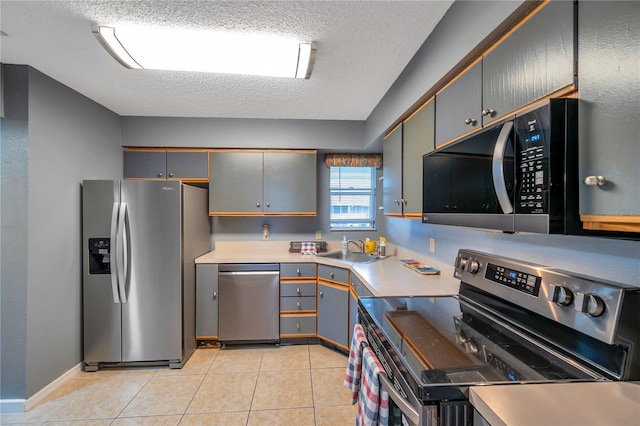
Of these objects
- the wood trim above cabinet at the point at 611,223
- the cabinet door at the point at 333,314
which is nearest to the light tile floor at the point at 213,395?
the cabinet door at the point at 333,314

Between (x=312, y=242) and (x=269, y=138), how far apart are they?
128 cm

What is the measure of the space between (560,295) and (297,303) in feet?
7.27

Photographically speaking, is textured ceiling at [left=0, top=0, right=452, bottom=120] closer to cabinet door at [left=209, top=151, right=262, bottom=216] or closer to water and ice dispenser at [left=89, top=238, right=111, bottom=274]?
cabinet door at [left=209, top=151, right=262, bottom=216]

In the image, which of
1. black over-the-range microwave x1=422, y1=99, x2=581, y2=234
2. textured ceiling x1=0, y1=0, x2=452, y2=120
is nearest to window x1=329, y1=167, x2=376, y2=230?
textured ceiling x1=0, y1=0, x2=452, y2=120

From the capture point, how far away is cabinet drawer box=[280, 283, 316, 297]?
107 inches

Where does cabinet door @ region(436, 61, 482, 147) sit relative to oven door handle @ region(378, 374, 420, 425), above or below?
above

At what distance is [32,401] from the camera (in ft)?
6.22

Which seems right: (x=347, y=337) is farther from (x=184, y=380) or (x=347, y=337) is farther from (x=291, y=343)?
(x=184, y=380)

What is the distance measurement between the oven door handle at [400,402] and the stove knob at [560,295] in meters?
0.60

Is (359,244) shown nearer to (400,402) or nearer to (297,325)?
(297,325)

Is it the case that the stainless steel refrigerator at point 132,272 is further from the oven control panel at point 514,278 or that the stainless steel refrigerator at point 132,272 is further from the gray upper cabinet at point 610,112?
the gray upper cabinet at point 610,112

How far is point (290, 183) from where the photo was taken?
9.86 ft

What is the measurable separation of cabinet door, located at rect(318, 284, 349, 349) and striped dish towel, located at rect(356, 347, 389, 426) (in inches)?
55.4

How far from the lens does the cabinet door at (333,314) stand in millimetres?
2459
